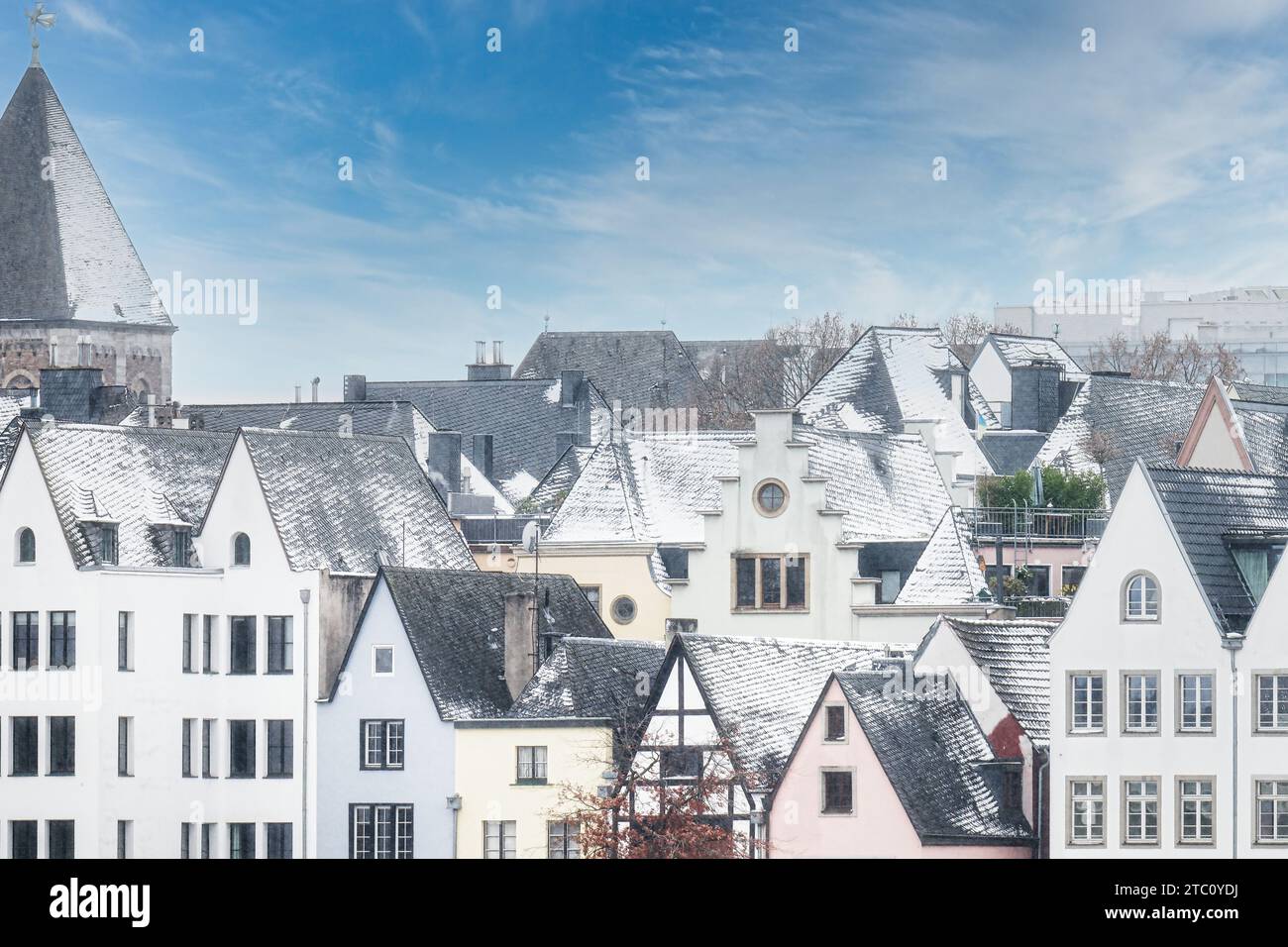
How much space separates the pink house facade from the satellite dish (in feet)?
66.6

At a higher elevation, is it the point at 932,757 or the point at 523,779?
the point at 932,757

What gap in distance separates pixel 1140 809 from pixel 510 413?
68882 mm

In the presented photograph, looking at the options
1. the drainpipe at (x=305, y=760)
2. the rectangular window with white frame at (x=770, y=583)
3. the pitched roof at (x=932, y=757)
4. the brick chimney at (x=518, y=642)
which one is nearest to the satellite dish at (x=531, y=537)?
the rectangular window with white frame at (x=770, y=583)

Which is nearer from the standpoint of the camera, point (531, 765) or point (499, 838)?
point (499, 838)

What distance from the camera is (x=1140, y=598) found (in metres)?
49.7

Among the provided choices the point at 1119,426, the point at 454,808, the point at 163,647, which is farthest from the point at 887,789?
the point at 1119,426

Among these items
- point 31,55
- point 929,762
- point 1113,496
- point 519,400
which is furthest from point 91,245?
point 929,762

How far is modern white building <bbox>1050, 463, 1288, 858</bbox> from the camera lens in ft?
155

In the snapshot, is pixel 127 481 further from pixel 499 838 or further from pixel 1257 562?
pixel 1257 562

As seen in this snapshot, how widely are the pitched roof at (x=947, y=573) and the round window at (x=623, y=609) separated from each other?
750 cm

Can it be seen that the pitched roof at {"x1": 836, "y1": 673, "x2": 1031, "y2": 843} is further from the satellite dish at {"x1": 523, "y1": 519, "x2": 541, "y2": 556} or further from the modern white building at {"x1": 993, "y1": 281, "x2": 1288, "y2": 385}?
the modern white building at {"x1": 993, "y1": 281, "x2": 1288, "y2": 385}

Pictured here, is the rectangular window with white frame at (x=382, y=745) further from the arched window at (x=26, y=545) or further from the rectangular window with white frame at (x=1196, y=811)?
the rectangular window with white frame at (x=1196, y=811)

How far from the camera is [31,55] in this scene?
457ft

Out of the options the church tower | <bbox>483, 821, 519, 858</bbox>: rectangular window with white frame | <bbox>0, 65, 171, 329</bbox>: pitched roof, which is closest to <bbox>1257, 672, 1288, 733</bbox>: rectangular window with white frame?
<bbox>483, 821, 519, 858</bbox>: rectangular window with white frame
